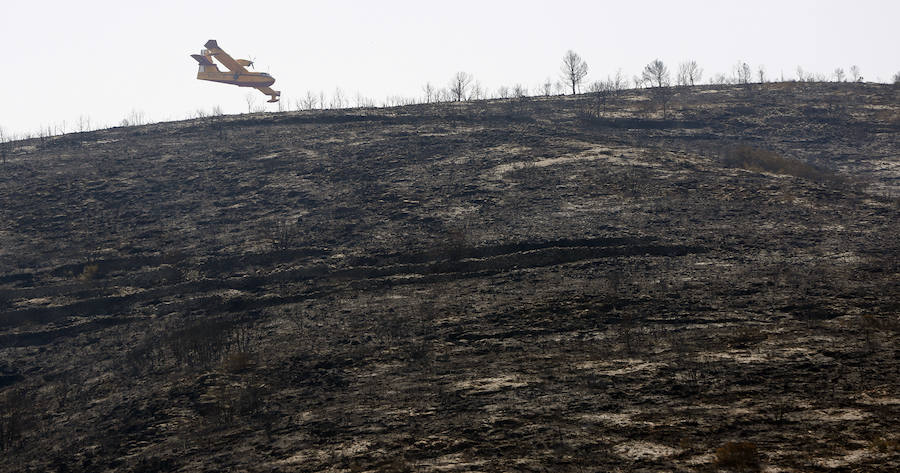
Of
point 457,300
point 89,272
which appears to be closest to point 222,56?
point 89,272

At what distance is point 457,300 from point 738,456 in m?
9.63

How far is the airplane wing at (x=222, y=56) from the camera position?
47.0 m

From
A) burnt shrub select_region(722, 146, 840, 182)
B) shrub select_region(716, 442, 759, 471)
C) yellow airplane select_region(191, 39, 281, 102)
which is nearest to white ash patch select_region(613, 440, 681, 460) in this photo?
shrub select_region(716, 442, 759, 471)

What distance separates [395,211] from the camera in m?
26.5

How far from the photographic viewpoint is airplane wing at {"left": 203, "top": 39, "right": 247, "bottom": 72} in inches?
1850

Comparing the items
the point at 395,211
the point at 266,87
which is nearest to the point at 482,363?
the point at 395,211

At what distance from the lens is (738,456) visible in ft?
39.0

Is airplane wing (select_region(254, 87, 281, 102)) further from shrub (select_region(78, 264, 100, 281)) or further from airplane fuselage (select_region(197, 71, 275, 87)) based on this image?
shrub (select_region(78, 264, 100, 281))

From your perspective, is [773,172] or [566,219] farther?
[773,172]

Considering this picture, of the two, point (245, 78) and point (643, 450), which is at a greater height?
point (245, 78)

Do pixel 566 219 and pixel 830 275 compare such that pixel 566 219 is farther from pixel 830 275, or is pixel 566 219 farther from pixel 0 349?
pixel 0 349

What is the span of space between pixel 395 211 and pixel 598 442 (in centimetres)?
1513

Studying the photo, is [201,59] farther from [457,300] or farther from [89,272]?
[457,300]

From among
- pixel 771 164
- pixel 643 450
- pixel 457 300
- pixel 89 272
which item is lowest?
pixel 643 450
